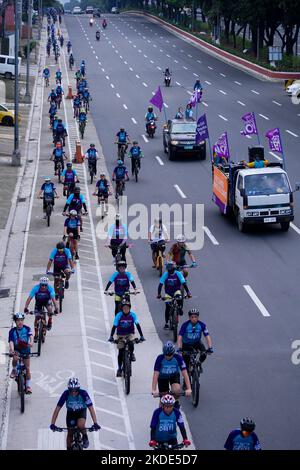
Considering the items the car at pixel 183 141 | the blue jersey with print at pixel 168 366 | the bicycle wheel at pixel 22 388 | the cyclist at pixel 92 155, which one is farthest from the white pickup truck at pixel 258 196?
the blue jersey with print at pixel 168 366

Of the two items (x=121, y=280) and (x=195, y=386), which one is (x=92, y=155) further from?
(x=195, y=386)

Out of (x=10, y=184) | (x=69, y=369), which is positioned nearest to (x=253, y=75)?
(x=10, y=184)

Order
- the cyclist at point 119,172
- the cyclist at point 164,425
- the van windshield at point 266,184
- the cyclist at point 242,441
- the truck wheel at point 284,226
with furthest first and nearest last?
the cyclist at point 119,172, the truck wheel at point 284,226, the van windshield at point 266,184, the cyclist at point 164,425, the cyclist at point 242,441

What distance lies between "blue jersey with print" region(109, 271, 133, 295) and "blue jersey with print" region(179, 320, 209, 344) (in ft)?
12.2

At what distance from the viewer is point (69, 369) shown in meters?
21.1

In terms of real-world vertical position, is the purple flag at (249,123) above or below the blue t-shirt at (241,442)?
above

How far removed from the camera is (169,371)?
57.7 ft

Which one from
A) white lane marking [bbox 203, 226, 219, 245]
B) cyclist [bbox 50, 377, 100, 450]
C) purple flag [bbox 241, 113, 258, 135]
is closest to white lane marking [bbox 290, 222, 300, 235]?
white lane marking [bbox 203, 226, 219, 245]

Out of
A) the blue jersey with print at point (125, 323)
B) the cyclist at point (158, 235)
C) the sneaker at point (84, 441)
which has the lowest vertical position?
the sneaker at point (84, 441)

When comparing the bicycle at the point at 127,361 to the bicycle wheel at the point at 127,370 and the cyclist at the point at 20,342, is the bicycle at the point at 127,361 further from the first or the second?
the cyclist at the point at 20,342

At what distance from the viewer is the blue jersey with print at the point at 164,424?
15.4 m

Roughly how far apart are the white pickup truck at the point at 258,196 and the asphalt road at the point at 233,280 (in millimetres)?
593

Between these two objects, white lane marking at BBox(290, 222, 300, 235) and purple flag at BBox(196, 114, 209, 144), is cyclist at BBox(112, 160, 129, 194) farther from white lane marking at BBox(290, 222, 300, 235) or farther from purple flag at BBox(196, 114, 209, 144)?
purple flag at BBox(196, 114, 209, 144)

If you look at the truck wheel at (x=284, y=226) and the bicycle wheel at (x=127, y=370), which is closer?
the bicycle wheel at (x=127, y=370)
